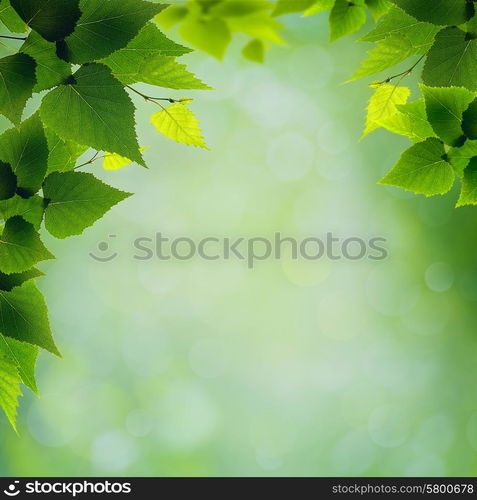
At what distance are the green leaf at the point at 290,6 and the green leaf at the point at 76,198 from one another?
0.14 m

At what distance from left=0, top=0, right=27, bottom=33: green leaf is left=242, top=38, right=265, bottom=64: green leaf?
0.15 metres

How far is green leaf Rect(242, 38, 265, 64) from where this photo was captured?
0.22m

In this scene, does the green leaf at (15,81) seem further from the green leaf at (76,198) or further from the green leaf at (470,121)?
the green leaf at (470,121)

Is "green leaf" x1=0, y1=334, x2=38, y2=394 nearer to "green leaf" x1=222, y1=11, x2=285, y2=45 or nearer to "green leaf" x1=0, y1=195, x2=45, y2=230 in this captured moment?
"green leaf" x1=0, y1=195, x2=45, y2=230

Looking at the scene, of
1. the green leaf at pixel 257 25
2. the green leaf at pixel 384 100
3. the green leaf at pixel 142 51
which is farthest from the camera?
the green leaf at pixel 384 100

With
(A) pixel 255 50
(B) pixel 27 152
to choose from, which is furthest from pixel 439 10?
(B) pixel 27 152

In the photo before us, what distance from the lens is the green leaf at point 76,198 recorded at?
325 millimetres

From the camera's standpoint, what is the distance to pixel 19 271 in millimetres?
319

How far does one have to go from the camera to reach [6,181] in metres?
0.32

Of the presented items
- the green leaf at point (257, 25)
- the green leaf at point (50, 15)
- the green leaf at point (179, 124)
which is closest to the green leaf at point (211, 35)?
the green leaf at point (257, 25)

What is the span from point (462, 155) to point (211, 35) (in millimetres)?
192

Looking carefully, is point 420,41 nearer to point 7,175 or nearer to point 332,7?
point 332,7

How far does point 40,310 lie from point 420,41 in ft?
0.93

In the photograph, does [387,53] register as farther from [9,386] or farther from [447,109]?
[9,386]
